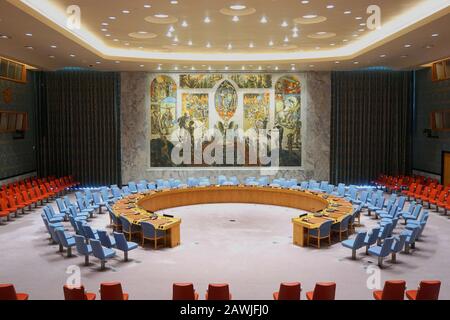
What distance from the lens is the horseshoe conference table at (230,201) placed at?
1245 centimetres

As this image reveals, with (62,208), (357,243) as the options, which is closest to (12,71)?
(62,208)

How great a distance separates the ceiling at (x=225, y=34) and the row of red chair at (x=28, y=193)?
5256 millimetres

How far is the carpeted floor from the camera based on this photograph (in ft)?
30.2

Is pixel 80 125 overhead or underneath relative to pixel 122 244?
overhead

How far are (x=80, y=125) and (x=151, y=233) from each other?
12.9 m

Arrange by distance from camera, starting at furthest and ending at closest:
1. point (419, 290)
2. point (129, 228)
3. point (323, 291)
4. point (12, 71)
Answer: point (12, 71), point (129, 228), point (419, 290), point (323, 291)

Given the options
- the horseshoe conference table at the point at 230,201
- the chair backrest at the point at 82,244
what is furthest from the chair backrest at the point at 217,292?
the horseshoe conference table at the point at 230,201

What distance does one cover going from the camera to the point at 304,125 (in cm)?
2298

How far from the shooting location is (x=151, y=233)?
1212 cm

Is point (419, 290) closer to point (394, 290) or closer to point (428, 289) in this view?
point (428, 289)

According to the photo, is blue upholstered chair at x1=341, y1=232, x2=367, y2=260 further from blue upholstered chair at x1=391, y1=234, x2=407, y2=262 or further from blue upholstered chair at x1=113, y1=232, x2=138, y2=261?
blue upholstered chair at x1=113, y1=232, x2=138, y2=261
